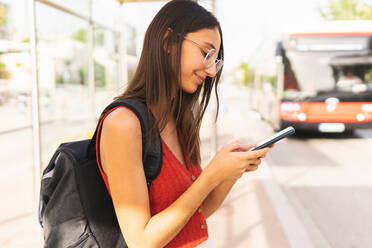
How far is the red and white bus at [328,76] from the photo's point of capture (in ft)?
33.4

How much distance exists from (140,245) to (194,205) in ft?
0.61

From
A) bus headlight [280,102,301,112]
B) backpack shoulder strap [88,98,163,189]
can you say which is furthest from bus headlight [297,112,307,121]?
backpack shoulder strap [88,98,163,189]

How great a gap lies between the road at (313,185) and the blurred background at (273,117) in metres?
0.02

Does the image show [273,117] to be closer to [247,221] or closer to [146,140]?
[247,221]

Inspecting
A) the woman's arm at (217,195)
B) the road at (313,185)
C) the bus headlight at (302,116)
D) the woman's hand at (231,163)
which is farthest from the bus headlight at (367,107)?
the woman's hand at (231,163)

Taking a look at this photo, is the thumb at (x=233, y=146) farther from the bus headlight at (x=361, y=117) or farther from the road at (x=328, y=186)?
the bus headlight at (x=361, y=117)

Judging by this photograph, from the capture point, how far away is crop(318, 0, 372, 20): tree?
2426 centimetres

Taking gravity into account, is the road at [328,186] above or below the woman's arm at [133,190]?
below

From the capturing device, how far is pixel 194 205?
1.18m

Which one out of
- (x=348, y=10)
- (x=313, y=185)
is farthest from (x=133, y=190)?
(x=348, y=10)

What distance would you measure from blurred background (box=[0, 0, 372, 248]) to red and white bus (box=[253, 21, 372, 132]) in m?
0.02

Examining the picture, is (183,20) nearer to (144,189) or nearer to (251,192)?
(144,189)

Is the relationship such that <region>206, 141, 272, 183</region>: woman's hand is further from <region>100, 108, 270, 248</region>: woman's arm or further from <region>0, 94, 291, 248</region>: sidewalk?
<region>0, 94, 291, 248</region>: sidewalk

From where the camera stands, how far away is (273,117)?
11.7 metres
